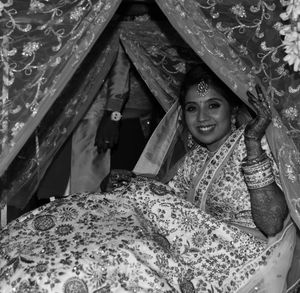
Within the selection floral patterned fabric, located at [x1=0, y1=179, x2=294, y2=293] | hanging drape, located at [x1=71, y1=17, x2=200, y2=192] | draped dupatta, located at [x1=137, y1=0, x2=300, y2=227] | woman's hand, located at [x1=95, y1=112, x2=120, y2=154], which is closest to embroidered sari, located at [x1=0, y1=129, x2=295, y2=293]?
floral patterned fabric, located at [x1=0, y1=179, x2=294, y2=293]

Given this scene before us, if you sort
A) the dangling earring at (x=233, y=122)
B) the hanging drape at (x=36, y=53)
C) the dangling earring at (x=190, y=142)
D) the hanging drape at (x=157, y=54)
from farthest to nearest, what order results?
the hanging drape at (x=157, y=54) < the dangling earring at (x=190, y=142) < the dangling earring at (x=233, y=122) < the hanging drape at (x=36, y=53)

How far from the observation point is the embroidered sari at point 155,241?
2398 millimetres

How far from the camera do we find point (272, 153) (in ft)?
9.25

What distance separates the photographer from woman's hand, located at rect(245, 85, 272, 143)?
2.70 metres

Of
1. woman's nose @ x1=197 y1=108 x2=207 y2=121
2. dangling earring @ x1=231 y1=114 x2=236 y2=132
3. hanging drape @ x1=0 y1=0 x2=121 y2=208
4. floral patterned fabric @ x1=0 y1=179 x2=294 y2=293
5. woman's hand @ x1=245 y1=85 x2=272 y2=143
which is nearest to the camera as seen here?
floral patterned fabric @ x1=0 y1=179 x2=294 y2=293

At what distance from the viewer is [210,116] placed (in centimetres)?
314

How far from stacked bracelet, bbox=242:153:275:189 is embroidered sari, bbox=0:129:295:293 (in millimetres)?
227

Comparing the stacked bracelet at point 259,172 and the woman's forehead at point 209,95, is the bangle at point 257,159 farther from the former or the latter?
the woman's forehead at point 209,95

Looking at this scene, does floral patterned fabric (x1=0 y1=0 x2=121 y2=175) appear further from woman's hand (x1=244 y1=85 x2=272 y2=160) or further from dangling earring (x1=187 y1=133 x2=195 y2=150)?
dangling earring (x1=187 y1=133 x2=195 y2=150)

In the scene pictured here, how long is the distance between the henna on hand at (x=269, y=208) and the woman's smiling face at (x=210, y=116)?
0.44 meters

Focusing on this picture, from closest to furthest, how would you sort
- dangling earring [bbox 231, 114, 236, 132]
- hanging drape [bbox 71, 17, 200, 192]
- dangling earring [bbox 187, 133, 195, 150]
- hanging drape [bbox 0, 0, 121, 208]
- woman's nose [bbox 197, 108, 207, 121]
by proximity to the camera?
1. hanging drape [bbox 0, 0, 121, 208]
2. woman's nose [bbox 197, 108, 207, 121]
3. dangling earring [bbox 231, 114, 236, 132]
4. dangling earring [bbox 187, 133, 195, 150]
5. hanging drape [bbox 71, 17, 200, 192]

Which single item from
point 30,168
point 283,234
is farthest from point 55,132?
point 283,234

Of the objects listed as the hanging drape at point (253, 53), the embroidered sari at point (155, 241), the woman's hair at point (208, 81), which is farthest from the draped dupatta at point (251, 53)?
the woman's hair at point (208, 81)

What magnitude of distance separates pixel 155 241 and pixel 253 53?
813mm
